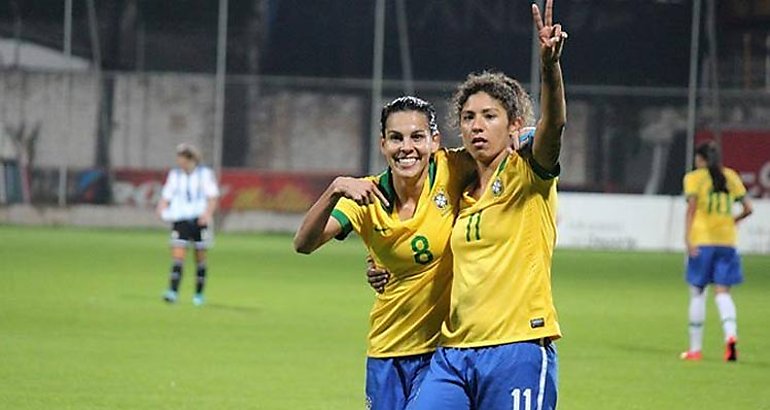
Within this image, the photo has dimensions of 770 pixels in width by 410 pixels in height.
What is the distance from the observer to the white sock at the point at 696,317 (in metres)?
15.1

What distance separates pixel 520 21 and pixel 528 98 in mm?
33965

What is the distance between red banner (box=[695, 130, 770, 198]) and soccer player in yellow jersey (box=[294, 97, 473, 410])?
3170 cm

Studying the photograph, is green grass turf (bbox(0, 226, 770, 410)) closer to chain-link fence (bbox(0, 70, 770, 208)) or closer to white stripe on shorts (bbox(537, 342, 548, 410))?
white stripe on shorts (bbox(537, 342, 548, 410))

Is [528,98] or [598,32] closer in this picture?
[528,98]

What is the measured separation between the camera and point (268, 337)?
16.5 metres

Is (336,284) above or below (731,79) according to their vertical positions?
below

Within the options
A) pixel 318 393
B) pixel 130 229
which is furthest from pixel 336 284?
pixel 130 229

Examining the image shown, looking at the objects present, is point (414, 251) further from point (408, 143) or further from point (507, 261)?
point (507, 261)

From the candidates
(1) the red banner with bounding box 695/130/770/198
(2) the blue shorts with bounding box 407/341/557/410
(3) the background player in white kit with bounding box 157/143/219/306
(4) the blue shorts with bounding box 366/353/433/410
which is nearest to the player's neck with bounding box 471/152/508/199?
(2) the blue shorts with bounding box 407/341/557/410

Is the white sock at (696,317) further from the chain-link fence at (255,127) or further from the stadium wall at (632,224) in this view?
the chain-link fence at (255,127)

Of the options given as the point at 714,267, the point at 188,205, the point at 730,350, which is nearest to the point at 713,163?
the point at 714,267

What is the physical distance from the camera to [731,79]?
131ft

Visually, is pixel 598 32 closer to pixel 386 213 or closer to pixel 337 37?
pixel 337 37

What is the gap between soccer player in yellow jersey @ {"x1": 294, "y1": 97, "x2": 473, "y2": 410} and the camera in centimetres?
682
